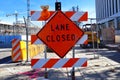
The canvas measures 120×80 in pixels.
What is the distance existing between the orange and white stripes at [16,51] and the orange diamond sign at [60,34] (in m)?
8.98

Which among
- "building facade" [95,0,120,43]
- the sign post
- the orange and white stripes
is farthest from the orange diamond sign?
"building facade" [95,0,120,43]

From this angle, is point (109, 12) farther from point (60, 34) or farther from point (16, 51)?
point (60, 34)

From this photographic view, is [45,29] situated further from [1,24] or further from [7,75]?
[1,24]

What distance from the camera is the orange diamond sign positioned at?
8.50 meters

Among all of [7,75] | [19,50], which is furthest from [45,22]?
[19,50]

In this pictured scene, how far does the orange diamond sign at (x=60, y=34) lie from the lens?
850 cm

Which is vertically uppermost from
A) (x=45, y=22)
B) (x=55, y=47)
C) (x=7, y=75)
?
(x=45, y=22)

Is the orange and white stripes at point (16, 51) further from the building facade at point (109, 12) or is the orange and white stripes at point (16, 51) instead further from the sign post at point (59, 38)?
the building facade at point (109, 12)

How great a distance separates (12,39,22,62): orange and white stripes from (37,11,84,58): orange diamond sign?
8.98 meters

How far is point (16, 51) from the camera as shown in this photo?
57.7 ft

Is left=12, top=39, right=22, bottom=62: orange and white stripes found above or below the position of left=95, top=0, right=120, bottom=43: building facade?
below

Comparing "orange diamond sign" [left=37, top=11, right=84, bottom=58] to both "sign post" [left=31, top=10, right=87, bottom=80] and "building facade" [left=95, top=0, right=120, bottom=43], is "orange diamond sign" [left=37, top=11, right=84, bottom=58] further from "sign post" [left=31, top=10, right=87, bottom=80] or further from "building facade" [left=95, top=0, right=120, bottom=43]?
"building facade" [left=95, top=0, right=120, bottom=43]

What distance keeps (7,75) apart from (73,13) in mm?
4461

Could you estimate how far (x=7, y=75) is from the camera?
12133 millimetres
